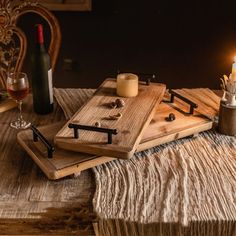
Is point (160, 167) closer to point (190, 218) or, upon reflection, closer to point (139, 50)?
point (190, 218)

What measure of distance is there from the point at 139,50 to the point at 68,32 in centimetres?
55

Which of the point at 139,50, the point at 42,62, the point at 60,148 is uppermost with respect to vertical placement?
the point at 42,62

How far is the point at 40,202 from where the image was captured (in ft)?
3.19

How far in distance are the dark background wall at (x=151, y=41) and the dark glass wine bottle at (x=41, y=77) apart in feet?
5.73

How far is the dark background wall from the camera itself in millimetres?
2963

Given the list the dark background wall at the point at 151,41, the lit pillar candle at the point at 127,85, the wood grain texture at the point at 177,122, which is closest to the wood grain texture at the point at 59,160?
the wood grain texture at the point at 177,122

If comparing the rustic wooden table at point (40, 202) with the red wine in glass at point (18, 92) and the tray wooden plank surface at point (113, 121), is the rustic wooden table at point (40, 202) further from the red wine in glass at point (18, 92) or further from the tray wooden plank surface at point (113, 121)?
the red wine in glass at point (18, 92)

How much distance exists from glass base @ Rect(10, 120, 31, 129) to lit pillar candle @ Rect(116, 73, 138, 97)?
1.05ft

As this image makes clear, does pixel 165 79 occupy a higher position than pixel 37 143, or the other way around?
pixel 37 143

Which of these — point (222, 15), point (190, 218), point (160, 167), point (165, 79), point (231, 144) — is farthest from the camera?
point (165, 79)

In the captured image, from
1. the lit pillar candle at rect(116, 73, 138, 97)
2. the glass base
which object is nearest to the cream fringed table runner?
the lit pillar candle at rect(116, 73, 138, 97)

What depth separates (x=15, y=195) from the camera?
0.99 metres

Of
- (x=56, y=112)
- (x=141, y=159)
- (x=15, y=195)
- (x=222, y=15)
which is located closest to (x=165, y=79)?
(x=222, y=15)

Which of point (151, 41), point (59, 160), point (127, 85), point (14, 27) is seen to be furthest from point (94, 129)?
point (151, 41)
